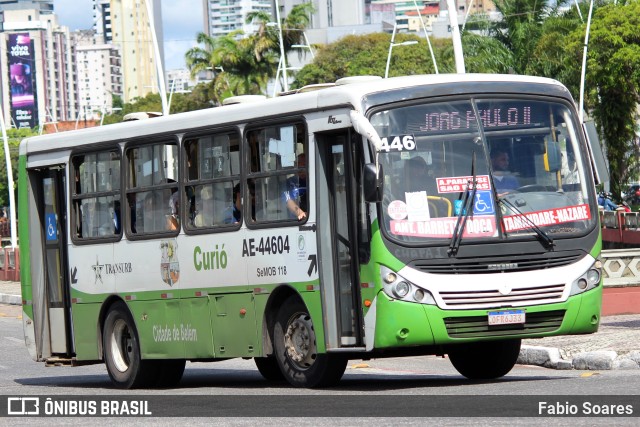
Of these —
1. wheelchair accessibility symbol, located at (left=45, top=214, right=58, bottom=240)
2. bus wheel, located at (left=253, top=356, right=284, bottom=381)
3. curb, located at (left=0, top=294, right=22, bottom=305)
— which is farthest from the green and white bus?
curb, located at (left=0, top=294, right=22, bottom=305)

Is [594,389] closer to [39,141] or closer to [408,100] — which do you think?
[408,100]

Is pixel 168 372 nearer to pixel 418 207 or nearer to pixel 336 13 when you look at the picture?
pixel 418 207

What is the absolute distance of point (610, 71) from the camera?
60875 mm

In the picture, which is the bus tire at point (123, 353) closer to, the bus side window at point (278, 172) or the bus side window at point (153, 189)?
the bus side window at point (153, 189)

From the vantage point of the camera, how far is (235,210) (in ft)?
49.6

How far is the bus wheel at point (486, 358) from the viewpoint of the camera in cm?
1496

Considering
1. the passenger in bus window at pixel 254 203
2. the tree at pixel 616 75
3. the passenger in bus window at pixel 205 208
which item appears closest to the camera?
the passenger in bus window at pixel 254 203

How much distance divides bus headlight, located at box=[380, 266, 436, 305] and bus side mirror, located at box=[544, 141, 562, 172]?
1689 mm

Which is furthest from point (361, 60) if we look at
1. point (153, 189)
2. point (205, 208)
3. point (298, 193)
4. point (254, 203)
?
point (298, 193)

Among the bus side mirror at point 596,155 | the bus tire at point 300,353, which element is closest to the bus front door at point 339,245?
the bus tire at point 300,353

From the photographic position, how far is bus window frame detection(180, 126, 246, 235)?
49.4 feet

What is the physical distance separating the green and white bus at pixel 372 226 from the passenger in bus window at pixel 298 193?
0.02 metres

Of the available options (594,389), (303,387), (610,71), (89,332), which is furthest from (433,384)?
(610,71)

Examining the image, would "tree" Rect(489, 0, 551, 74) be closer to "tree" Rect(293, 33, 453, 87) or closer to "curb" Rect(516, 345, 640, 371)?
"tree" Rect(293, 33, 453, 87)
